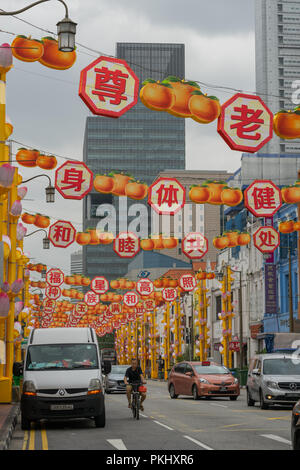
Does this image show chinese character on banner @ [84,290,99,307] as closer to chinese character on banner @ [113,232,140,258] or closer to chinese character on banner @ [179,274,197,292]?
chinese character on banner @ [179,274,197,292]

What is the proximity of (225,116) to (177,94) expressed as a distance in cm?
150

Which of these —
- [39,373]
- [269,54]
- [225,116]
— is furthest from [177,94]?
[269,54]

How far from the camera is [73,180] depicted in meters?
24.2

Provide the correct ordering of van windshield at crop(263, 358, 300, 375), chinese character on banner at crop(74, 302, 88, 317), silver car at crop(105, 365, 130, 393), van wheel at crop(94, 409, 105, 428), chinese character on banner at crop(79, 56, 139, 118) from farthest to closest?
1. chinese character on banner at crop(74, 302, 88, 317)
2. silver car at crop(105, 365, 130, 393)
3. van windshield at crop(263, 358, 300, 375)
4. van wheel at crop(94, 409, 105, 428)
5. chinese character on banner at crop(79, 56, 139, 118)

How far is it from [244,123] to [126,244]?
572 inches

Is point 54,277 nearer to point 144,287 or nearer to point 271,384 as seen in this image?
point 144,287

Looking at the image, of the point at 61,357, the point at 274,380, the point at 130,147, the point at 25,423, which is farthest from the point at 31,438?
the point at 130,147

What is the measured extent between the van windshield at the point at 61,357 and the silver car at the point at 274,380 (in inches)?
304

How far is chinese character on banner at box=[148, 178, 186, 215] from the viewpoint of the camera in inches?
994

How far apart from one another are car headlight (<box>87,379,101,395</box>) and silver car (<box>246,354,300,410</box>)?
8452 mm

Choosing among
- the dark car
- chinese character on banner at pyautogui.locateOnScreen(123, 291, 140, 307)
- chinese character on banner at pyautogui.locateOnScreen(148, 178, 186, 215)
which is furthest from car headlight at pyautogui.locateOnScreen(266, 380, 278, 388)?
chinese character on banner at pyautogui.locateOnScreen(123, 291, 140, 307)

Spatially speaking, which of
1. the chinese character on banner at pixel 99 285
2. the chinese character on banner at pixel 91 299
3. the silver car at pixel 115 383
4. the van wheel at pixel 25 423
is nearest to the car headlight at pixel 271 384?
the van wheel at pixel 25 423
